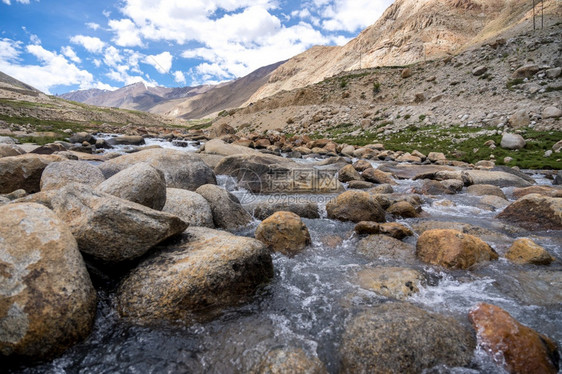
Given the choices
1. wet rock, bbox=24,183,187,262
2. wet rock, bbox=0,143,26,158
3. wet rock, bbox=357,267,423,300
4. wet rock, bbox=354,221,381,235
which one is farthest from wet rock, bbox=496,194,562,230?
wet rock, bbox=0,143,26,158

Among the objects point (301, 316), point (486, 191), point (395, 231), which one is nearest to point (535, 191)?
point (486, 191)

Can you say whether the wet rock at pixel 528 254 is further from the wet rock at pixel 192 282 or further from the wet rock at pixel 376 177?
the wet rock at pixel 376 177

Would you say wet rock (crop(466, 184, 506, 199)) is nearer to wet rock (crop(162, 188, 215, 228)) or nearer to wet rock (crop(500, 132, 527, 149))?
wet rock (crop(500, 132, 527, 149))

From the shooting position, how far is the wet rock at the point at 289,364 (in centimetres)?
353

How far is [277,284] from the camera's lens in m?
5.74

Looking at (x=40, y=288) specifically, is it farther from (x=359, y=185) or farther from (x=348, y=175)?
(x=348, y=175)

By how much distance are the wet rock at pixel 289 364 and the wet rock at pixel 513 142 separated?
24064 millimetres

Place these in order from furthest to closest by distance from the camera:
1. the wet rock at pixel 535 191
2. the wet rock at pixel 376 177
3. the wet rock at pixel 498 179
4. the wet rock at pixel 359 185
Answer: the wet rock at pixel 376 177
the wet rock at pixel 359 185
the wet rock at pixel 498 179
the wet rock at pixel 535 191

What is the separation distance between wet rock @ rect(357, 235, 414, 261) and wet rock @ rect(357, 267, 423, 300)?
0.91 meters

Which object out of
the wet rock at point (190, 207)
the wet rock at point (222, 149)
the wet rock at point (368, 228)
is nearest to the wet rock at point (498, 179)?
the wet rock at point (368, 228)

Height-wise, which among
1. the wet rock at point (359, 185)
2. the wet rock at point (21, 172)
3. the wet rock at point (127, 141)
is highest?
the wet rock at point (127, 141)

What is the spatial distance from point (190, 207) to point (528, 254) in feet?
26.9

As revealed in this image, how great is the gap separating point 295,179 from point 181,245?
8.96m

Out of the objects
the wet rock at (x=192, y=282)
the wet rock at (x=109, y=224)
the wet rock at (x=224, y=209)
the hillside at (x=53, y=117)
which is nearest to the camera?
the wet rock at (x=192, y=282)
